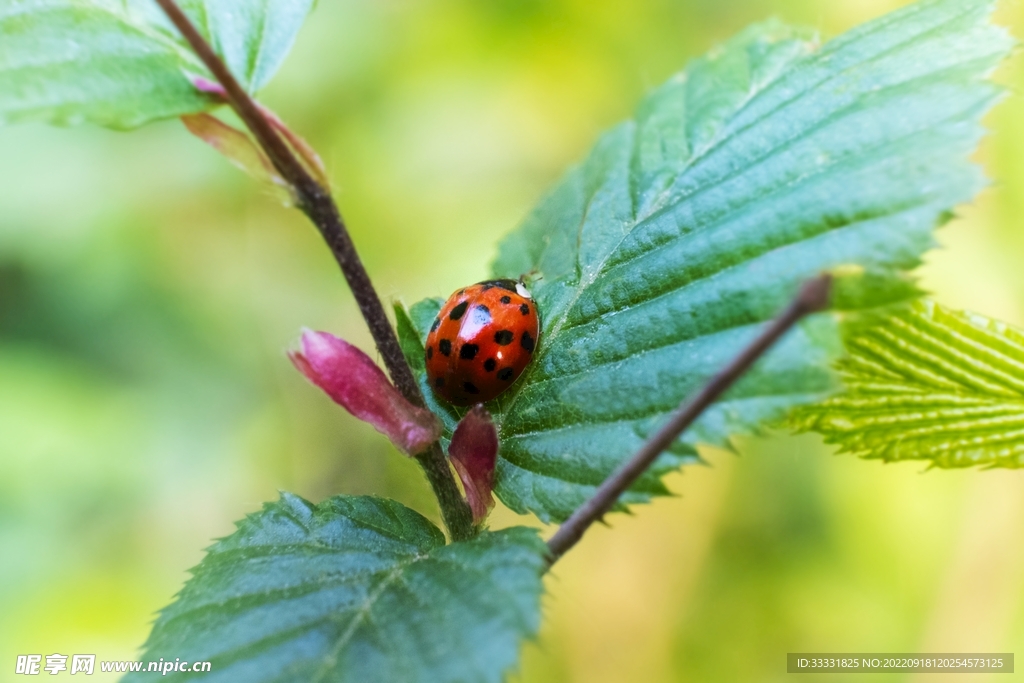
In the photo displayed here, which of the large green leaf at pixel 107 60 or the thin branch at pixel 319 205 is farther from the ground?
the large green leaf at pixel 107 60

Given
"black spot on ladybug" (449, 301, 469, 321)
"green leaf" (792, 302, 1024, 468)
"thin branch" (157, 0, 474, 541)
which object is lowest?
"green leaf" (792, 302, 1024, 468)

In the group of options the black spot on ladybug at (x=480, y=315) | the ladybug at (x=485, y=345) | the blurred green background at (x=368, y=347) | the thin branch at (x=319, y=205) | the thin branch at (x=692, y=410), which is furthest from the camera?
the blurred green background at (x=368, y=347)

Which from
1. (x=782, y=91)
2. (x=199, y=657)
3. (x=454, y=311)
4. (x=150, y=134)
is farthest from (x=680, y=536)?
(x=150, y=134)

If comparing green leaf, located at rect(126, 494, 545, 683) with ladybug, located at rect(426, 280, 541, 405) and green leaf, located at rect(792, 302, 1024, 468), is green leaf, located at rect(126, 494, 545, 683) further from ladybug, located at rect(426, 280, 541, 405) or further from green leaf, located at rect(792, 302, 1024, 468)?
green leaf, located at rect(792, 302, 1024, 468)

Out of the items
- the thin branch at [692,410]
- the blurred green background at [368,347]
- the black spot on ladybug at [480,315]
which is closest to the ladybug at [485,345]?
the black spot on ladybug at [480,315]

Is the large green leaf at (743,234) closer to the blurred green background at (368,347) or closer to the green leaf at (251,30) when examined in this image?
the green leaf at (251,30)

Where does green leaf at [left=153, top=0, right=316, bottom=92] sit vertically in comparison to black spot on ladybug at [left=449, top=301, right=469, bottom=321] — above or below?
above

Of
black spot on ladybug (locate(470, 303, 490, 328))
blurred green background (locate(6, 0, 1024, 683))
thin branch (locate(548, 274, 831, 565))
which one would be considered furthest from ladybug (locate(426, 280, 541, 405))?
blurred green background (locate(6, 0, 1024, 683))

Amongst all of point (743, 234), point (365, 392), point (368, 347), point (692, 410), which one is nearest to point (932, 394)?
point (743, 234)
